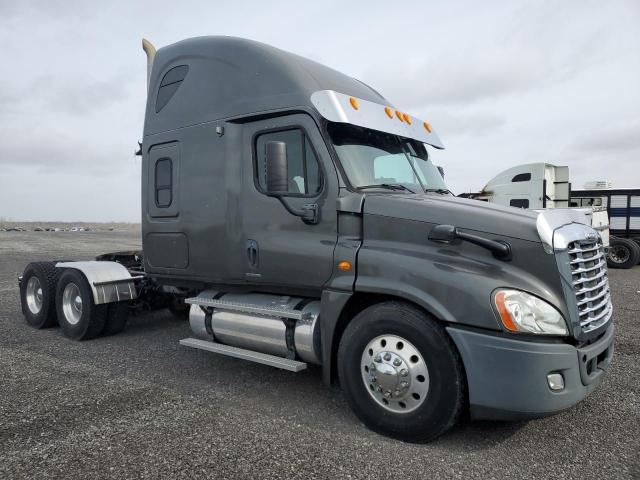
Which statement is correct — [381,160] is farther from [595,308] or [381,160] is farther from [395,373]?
[595,308]

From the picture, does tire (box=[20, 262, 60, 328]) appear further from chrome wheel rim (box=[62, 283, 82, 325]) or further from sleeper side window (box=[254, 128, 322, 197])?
sleeper side window (box=[254, 128, 322, 197])

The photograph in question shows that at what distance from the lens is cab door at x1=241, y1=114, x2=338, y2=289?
429 cm

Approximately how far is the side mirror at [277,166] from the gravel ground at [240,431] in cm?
198

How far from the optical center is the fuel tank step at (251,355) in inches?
171

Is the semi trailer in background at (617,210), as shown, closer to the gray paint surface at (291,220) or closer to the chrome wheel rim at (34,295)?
the gray paint surface at (291,220)

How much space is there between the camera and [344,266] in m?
4.14

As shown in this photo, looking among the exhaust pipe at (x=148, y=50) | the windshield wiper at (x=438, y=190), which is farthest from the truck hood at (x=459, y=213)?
the exhaust pipe at (x=148, y=50)

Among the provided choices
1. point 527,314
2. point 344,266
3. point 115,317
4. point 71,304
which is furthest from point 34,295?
point 527,314

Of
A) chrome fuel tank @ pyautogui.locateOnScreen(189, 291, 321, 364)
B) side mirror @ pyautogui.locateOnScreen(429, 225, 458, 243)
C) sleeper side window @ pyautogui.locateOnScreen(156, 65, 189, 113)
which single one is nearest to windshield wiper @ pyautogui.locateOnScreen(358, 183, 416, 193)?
side mirror @ pyautogui.locateOnScreen(429, 225, 458, 243)

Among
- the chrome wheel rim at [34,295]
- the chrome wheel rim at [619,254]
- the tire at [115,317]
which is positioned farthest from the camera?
the chrome wheel rim at [619,254]

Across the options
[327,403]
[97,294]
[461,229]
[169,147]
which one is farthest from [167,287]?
[461,229]

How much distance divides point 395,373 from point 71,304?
5.31 m

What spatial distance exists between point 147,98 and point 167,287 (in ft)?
7.93

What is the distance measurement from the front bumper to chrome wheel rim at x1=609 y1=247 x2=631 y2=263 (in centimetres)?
1595
